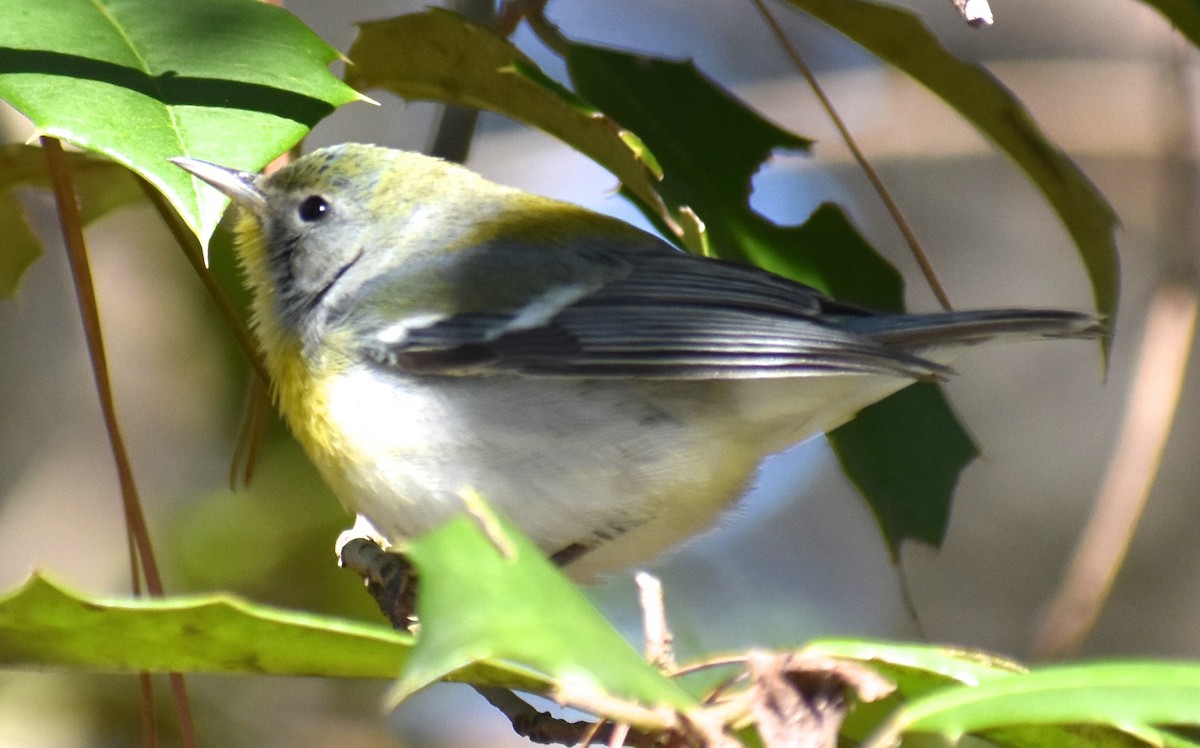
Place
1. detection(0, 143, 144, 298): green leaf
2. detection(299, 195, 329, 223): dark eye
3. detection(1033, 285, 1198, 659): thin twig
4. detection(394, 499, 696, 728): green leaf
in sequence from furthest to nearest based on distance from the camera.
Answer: detection(1033, 285, 1198, 659): thin twig → detection(299, 195, 329, 223): dark eye → detection(0, 143, 144, 298): green leaf → detection(394, 499, 696, 728): green leaf

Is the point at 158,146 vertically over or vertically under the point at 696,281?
over

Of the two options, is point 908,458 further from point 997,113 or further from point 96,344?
point 96,344

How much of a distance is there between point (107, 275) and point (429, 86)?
73.3 inches

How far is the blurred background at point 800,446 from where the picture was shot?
3.24 m

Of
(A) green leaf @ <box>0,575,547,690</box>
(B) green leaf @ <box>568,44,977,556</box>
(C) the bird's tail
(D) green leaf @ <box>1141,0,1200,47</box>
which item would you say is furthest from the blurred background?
(A) green leaf @ <box>0,575,547,690</box>

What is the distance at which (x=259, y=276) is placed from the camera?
7.94ft

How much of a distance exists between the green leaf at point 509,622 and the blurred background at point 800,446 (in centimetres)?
140

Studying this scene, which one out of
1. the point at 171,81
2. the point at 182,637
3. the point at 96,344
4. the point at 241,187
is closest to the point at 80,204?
the point at 241,187

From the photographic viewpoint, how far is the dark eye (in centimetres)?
242

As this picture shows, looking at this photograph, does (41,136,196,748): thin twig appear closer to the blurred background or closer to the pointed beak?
the pointed beak

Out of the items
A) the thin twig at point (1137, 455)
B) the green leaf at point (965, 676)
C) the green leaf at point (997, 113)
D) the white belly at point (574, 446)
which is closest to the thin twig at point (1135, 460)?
the thin twig at point (1137, 455)

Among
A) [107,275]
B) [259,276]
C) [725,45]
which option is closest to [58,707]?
[107,275]

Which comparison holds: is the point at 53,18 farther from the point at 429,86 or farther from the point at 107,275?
the point at 107,275

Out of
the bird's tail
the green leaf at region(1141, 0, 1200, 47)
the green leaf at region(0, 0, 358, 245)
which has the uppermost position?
the green leaf at region(1141, 0, 1200, 47)
